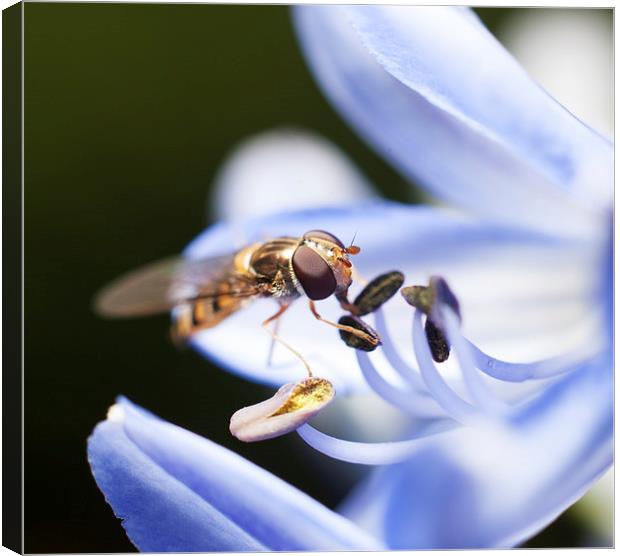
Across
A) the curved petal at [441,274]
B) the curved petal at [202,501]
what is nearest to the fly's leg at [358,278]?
the curved petal at [441,274]

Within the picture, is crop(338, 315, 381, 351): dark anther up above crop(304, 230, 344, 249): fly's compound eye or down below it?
below

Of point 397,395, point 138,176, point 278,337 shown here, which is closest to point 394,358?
point 397,395

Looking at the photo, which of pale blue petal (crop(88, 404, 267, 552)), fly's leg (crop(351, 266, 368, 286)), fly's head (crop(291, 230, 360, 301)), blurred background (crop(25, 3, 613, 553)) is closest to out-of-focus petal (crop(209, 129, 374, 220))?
blurred background (crop(25, 3, 613, 553))

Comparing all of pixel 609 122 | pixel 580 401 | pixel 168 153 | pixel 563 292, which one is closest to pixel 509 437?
pixel 580 401

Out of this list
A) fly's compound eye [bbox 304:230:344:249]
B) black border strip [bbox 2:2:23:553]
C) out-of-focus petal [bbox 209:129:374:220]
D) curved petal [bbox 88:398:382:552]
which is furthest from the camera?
out-of-focus petal [bbox 209:129:374:220]

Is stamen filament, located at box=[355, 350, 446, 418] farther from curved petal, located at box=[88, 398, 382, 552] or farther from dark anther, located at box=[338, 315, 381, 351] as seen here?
curved petal, located at box=[88, 398, 382, 552]

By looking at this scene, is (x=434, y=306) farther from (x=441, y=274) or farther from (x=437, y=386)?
(x=441, y=274)
